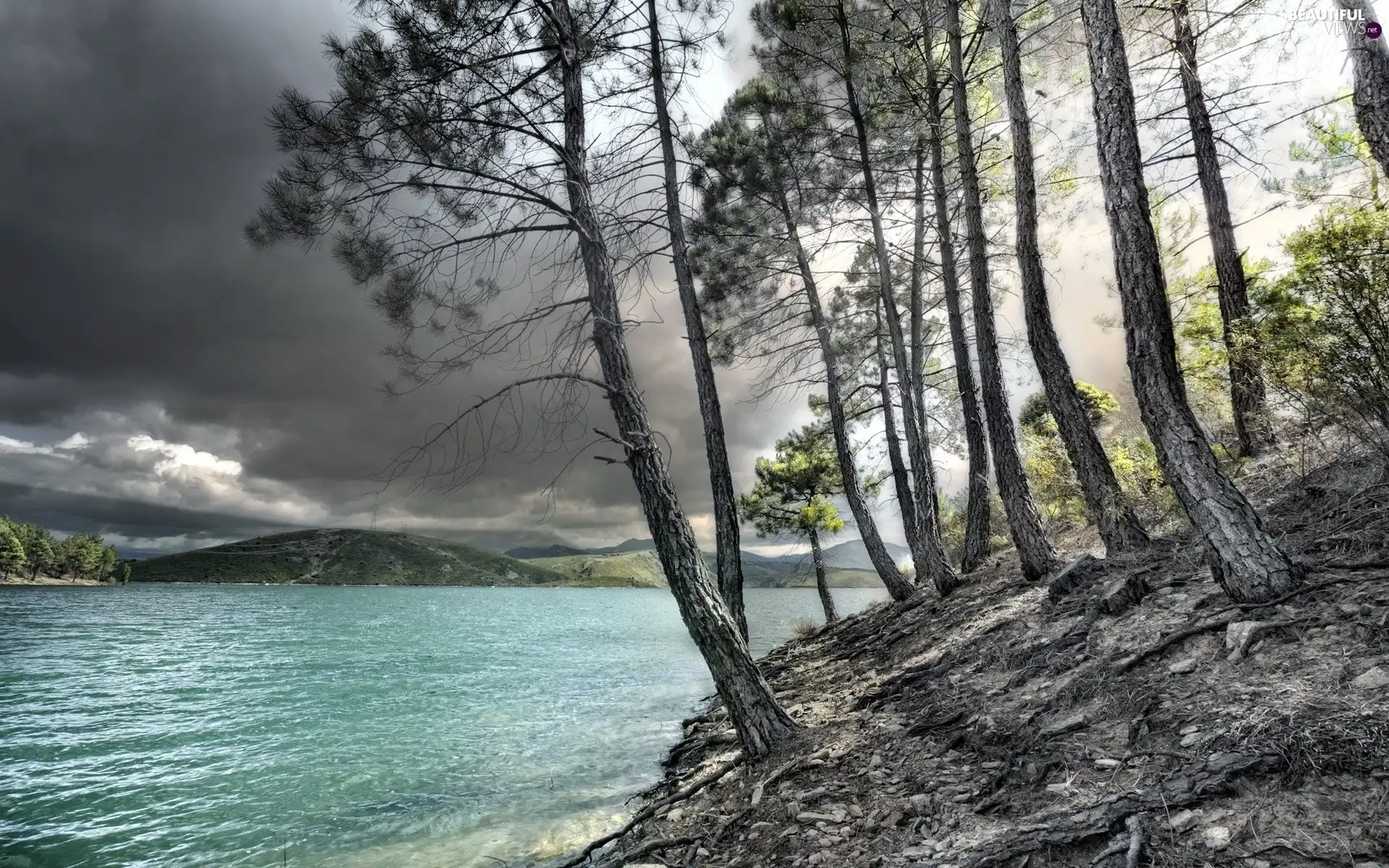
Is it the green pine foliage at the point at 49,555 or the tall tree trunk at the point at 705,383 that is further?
the green pine foliage at the point at 49,555

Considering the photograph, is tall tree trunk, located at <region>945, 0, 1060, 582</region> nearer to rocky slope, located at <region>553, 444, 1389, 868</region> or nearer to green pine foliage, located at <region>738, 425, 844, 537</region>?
rocky slope, located at <region>553, 444, 1389, 868</region>

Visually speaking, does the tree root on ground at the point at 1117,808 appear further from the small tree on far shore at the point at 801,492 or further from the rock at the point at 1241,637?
the small tree on far shore at the point at 801,492

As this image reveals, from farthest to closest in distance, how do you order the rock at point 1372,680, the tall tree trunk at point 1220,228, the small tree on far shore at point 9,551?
the small tree on far shore at point 9,551 < the tall tree trunk at point 1220,228 < the rock at point 1372,680

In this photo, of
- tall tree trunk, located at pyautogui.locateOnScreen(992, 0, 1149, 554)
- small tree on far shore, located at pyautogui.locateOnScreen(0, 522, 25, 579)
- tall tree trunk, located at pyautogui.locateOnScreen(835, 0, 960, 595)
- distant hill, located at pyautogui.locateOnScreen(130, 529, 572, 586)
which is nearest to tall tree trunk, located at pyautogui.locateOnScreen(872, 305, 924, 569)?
tall tree trunk, located at pyautogui.locateOnScreen(835, 0, 960, 595)

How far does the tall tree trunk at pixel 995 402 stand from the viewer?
7.68 meters

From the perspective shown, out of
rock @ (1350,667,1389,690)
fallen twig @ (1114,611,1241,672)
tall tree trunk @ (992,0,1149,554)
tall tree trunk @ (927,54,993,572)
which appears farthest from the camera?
Answer: tall tree trunk @ (927,54,993,572)

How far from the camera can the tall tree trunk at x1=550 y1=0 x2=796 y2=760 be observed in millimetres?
5105

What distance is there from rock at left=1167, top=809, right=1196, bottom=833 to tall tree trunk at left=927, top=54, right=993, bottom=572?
7287 mm

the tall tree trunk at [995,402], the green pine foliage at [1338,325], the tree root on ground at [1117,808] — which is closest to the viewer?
the tree root on ground at [1117,808]

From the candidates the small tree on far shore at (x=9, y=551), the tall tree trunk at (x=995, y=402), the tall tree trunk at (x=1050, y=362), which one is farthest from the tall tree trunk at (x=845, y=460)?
the small tree on far shore at (x=9, y=551)

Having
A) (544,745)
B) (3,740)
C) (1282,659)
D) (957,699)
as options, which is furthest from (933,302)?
(3,740)

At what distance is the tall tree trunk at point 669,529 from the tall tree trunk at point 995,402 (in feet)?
14.7

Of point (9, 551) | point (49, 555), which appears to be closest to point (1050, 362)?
point (9, 551)

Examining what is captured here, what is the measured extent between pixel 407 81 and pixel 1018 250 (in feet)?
22.6
